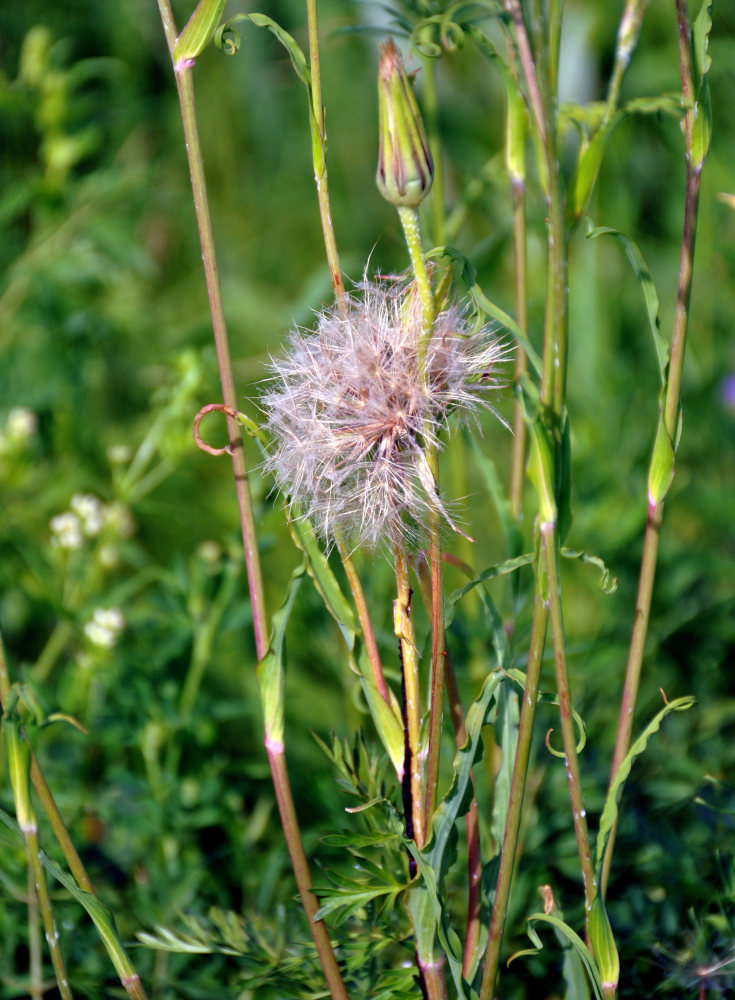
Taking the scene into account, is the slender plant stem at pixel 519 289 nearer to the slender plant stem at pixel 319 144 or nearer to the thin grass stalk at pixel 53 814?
the slender plant stem at pixel 319 144

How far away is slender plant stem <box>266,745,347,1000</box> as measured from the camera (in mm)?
655

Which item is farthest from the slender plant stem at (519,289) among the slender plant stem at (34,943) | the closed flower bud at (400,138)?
the slender plant stem at (34,943)

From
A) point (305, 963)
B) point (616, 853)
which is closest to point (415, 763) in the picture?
point (305, 963)

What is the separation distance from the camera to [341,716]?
51.6 inches

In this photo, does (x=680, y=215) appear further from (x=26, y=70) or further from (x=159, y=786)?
(x=159, y=786)

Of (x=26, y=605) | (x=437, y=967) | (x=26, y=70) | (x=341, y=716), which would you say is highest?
(x=26, y=70)

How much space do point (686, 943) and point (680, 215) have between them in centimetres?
147

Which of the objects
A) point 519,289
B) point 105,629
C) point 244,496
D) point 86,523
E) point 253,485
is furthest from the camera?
point 86,523

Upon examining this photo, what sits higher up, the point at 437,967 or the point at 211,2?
the point at 211,2

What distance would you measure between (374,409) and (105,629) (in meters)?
0.64

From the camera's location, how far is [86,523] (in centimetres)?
122

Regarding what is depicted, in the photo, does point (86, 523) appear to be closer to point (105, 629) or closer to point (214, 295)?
point (105, 629)

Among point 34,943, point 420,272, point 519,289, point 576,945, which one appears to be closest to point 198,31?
point 420,272

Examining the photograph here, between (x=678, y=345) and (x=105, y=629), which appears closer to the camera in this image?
(x=678, y=345)
